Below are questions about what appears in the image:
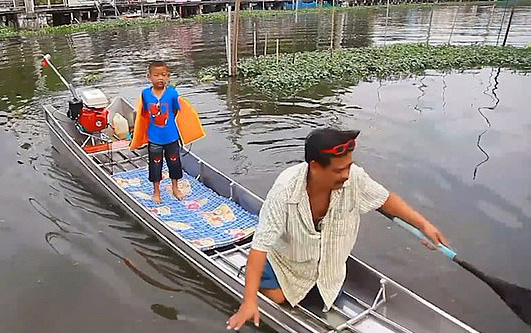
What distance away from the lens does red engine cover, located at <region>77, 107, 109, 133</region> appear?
23.0 feet

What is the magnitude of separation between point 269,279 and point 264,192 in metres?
3.34

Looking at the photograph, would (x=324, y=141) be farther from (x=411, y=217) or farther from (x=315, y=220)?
(x=411, y=217)

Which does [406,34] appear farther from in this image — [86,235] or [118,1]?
[118,1]

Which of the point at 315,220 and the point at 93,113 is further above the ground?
the point at 315,220

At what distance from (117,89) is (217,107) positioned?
3669mm

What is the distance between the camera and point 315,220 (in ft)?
9.15

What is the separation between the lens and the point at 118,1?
134 ft

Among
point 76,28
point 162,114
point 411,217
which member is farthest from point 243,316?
point 76,28

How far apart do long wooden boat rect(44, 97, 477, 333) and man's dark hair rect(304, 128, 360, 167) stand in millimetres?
1394

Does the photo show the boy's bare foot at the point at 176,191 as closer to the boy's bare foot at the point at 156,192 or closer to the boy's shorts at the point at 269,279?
the boy's bare foot at the point at 156,192

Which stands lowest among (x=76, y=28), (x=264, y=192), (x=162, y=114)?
(x=76, y=28)

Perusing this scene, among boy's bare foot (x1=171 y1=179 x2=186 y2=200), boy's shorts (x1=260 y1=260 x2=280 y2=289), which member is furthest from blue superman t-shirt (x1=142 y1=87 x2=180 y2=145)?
boy's shorts (x1=260 y1=260 x2=280 y2=289)

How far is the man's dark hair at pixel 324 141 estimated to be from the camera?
2.32 m

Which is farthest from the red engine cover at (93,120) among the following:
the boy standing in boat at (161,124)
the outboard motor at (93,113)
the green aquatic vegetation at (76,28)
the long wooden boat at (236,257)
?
the green aquatic vegetation at (76,28)
